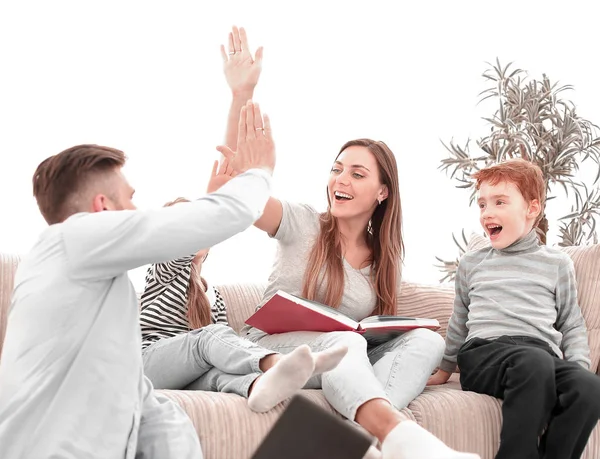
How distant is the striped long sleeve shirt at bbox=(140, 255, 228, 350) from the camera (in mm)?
2225

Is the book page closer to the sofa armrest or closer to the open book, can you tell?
the open book

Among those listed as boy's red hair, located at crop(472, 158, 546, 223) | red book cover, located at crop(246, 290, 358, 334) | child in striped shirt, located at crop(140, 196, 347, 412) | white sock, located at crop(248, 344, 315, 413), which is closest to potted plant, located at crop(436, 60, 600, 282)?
boy's red hair, located at crop(472, 158, 546, 223)

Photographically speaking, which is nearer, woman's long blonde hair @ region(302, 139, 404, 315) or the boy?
the boy

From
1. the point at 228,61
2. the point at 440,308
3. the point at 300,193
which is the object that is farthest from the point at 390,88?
the point at 228,61

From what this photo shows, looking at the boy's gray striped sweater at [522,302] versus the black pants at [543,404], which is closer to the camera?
the black pants at [543,404]

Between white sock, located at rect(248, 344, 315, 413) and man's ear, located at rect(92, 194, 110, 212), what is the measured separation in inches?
18.3

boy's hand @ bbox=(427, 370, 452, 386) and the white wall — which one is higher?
the white wall

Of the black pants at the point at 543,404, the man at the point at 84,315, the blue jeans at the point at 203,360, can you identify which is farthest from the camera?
the black pants at the point at 543,404

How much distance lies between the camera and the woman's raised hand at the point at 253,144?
169cm

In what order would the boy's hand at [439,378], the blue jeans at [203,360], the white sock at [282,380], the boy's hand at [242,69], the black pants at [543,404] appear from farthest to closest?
the boy's hand at [439,378]
the boy's hand at [242,69]
the black pants at [543,404]
the blue jeans at [203,360]
the white sock at [282,380]

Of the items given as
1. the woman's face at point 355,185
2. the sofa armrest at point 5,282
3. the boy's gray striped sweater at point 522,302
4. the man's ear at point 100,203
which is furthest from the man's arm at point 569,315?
the sofa armrest at point 5,282

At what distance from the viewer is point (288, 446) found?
1.25m

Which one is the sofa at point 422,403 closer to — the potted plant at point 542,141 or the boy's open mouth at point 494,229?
the boy's open mouth at point 494,229

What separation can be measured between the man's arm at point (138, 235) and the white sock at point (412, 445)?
58cm
